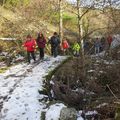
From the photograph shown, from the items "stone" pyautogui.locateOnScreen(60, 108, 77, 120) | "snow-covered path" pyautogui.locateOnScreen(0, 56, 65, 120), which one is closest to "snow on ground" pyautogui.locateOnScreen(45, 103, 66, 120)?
"stone" pyautogui.locateOnScreen(60, 108, 77, 120)

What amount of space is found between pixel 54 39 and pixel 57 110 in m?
10.7

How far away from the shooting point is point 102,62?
15727 millimetres

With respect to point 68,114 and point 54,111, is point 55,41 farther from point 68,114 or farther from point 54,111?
point 68,114

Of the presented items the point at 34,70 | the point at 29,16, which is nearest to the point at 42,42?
the point at 34,70

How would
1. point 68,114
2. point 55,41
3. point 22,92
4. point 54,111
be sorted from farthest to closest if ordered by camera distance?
point 55,41 < point 22,92 < point 54,111 < point 68,114

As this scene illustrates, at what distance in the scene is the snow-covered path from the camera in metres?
12.1

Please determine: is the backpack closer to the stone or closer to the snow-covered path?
the snow-covered path

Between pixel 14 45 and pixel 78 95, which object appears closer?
pixel 78 95

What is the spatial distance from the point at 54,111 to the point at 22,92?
2.40 m

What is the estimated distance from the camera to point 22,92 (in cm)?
1391

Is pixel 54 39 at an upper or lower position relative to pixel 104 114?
upper

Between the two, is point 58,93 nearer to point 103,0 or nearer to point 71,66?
point 71,66

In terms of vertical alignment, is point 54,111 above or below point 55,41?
below

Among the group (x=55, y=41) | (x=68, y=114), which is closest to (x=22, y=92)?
(x=68, y=114)
